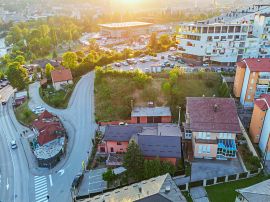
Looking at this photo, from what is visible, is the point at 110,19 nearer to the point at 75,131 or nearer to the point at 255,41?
the point at 255,41

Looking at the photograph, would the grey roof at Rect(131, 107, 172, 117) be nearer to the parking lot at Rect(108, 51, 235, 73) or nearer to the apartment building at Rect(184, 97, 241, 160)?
the apartment building at Rect(184, 97, 241, 160)

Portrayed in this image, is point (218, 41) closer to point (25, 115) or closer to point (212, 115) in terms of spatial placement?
point (212, 115)

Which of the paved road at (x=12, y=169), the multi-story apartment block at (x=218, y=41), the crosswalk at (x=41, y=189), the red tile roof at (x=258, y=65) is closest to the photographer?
the crosswalk at (x=41, y=189)

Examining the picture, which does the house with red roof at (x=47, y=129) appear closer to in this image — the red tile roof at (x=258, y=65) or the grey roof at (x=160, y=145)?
the grey roof at (x=160, y=145)

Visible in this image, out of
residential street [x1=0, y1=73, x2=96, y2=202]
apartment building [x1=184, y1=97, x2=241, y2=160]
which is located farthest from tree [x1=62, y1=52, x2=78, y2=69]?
apartment building [x1=184, y1=97, x2=241, y2=160]

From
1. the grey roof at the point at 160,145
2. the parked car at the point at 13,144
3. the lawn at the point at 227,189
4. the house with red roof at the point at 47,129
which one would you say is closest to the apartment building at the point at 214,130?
the grey roof at the point at 160,145

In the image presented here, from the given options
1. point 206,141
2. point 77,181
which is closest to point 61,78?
point 77,181

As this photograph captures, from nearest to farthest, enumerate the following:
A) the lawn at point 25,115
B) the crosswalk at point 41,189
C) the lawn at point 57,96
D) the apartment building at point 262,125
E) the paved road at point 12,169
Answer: the crosswalk at point 41,189, the paved road at point 12,169, the apartment building at point 262,125, the lawn at point 25,115, the lawn at point 57,96
